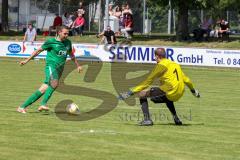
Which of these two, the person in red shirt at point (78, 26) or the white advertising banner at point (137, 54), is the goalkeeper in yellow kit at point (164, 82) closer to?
the white advertising banner at point (137, 54)

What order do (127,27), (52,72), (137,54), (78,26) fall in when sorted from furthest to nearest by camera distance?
(78,26), (127,27), (137,54), (52,72)

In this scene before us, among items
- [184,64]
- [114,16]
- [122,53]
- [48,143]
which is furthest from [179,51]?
[48,143]

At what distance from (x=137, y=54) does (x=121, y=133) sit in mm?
27864

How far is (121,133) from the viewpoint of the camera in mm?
13695

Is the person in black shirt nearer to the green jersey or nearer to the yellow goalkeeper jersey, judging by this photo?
the green jersey

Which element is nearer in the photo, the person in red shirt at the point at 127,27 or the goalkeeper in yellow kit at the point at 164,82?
the goalkeeper in yellow kit at the point at 164,82

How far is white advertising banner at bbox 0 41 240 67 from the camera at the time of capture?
128 ft

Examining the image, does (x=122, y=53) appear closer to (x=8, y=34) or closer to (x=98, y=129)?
(x=8, y=34)

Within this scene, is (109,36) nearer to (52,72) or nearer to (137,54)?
(137,54)

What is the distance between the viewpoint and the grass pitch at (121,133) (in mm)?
11242

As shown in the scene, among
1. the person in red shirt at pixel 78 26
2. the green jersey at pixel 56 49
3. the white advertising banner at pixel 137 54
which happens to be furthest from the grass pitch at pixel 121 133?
the person in red shirt at pixel 78 26

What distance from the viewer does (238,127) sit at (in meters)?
15.3

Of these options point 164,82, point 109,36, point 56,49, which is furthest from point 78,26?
point 164,82

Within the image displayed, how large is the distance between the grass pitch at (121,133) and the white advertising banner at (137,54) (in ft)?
51.8
